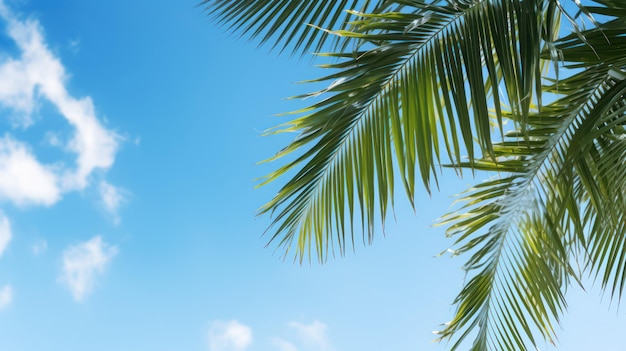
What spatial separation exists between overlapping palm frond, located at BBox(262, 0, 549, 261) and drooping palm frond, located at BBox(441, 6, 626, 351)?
2.52 feet

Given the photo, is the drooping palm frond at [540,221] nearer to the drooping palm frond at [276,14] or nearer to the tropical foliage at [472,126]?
the tropical foliage at [472,126]

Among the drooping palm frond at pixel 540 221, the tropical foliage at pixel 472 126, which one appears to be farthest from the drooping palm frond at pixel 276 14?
the drooping palm frond at pixel 540 221

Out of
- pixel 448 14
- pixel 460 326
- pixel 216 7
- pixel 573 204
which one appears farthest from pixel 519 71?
pixel 460 326

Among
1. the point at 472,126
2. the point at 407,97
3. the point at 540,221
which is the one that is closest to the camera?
the point at 407,97

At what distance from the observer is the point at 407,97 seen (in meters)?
1.93

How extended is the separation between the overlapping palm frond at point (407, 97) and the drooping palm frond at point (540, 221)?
767 mm

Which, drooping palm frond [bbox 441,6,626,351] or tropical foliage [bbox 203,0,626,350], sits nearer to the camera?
tropical foliage [bbox 203,0,626,350]

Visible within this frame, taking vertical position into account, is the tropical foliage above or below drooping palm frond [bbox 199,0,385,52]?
below

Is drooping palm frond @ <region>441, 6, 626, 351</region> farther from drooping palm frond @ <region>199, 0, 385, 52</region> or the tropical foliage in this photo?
drooping palm frond @ <region>199, 0, 385, 52</region>

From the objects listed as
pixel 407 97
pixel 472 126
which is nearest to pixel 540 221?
pixel 472 126

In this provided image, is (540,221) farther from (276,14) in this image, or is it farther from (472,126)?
(276,14)

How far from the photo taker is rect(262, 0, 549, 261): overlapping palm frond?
1768 mm

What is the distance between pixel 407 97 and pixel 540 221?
4.38 feet

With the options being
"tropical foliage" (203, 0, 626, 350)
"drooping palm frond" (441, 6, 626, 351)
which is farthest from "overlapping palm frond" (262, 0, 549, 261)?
"drooping palm frond" (441, 6, 626, 351)
